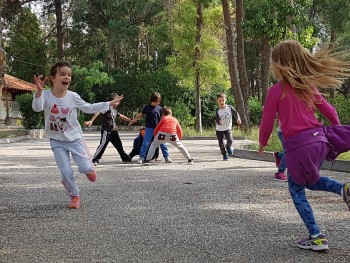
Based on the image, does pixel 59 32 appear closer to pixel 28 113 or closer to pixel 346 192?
pixel 28 113

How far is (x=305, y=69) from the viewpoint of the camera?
4.08 m

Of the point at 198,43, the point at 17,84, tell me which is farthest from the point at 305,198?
the point at 17,84

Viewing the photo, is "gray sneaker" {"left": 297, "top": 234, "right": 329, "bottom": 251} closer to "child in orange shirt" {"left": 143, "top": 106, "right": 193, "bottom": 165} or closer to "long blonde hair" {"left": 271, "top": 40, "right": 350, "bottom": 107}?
"long blonde hair" {"left": 271, "top": 40, "right": 350, "bottom": 107}

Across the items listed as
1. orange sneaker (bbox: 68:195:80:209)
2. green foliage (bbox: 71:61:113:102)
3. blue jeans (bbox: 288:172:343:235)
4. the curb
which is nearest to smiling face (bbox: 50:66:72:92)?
orange sneaker (bbox: 68:195:80:209)

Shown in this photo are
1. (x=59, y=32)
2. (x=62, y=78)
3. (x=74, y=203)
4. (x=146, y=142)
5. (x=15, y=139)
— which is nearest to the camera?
(x=74, y=203)

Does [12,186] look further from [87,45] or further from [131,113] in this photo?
[87,45]

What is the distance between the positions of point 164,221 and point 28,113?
2624 centimetres

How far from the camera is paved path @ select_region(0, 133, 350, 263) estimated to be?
388 cm

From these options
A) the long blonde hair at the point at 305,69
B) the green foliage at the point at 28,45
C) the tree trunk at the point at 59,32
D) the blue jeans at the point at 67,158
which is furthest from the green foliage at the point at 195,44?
the long blonde hair at the point at 305,69

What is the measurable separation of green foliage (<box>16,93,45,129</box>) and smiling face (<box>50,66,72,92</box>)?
78.6ft

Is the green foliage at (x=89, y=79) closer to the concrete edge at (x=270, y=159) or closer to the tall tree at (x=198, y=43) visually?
the tall tree at (x=198, y=43)

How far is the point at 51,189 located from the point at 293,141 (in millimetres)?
4714

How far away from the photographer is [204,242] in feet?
13.9

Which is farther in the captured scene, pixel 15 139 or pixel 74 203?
pixel 15 139
